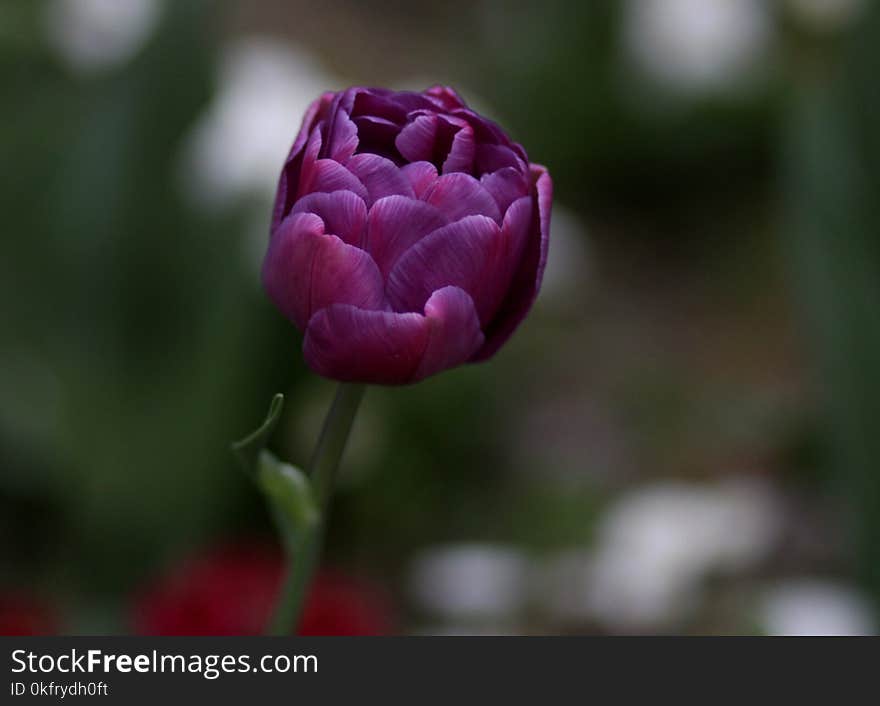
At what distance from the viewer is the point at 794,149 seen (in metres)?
0.96

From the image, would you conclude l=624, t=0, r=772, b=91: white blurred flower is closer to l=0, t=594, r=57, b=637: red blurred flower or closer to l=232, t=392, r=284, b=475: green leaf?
l=0, t=594, r=57, b=637: red blurred flower

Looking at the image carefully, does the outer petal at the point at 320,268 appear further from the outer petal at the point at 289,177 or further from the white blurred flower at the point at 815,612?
the white blurred flower at the point at 815,612

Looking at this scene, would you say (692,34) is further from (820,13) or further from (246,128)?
(246,128)

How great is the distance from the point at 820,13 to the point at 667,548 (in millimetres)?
804

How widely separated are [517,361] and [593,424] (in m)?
0.12

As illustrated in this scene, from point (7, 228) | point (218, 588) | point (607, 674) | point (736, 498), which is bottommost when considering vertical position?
point (607, 674)

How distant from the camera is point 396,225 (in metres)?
0.38

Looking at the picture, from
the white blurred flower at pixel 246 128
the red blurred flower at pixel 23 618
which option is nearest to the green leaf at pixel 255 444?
the red blurred flower at pixel 23 618

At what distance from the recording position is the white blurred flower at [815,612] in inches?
35.2

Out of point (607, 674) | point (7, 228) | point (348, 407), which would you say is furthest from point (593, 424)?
point (348, 407)

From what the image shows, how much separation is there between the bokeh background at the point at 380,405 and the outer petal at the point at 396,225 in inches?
14.3

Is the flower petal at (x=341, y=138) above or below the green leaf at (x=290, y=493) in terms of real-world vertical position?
above

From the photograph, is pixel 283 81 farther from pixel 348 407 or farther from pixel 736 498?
pixel 348 407

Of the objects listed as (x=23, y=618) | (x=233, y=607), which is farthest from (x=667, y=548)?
(x=23, y=618)
